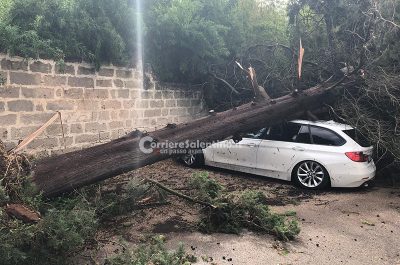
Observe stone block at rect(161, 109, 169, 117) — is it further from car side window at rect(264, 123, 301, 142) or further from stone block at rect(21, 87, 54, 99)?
stone block at rect(21, 87, 54, 99)

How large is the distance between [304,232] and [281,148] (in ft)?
7.90

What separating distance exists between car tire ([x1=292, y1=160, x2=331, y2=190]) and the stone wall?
12.5 ft

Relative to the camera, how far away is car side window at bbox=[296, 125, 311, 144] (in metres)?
6.97

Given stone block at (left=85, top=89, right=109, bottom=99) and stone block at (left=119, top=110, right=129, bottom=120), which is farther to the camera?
stone block at (left=119, top=110, right=129, bottom=120)

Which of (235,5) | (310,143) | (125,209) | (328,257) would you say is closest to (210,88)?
(235,5)

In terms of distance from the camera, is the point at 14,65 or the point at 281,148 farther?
the point at 281,148

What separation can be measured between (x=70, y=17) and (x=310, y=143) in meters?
5.11

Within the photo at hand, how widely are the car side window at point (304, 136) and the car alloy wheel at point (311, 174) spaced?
1.42ft

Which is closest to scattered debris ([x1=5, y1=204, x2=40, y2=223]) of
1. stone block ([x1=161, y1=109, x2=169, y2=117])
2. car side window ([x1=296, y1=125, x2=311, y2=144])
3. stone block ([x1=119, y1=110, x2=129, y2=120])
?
stone block ([x1=119, y1=110, x2=129, y2=120])

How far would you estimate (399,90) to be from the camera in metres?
6.86

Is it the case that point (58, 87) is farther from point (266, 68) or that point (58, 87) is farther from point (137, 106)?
point (266, 68)

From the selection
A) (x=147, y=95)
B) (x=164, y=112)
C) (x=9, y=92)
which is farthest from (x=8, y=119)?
(x=164, y=112)

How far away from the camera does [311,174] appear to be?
6883 mm

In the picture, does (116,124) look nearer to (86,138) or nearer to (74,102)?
(86,138)
